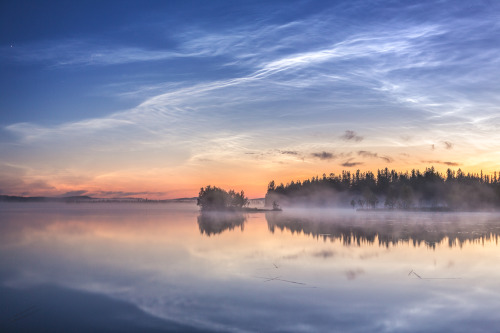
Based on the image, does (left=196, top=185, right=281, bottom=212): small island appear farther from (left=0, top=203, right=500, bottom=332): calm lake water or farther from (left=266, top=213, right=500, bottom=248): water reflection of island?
(left=0, top=203, right=500, bottom=332): calm lake water

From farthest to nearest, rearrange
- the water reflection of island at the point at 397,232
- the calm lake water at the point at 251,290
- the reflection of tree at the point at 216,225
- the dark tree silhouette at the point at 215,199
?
the dark tree silhouette at the point at 215,199 → the reflection of tree at the point at 216,225 → the water reflection of island at the point at 397,232 → the calm lake water at the point at 251,290

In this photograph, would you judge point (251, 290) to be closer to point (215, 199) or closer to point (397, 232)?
point (397, 232)

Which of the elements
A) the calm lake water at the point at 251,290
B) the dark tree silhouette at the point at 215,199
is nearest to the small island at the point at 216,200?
the dark tree silhouette at the point at 215,199

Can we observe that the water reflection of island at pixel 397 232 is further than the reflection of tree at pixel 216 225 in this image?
No

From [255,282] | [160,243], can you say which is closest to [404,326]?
[255,282]

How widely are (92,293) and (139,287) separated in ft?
6.55

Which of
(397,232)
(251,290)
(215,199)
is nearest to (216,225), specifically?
(397,232)

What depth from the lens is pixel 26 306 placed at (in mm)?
13891

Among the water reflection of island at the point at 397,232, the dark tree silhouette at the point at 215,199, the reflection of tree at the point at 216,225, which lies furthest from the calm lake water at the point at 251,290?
the dark tree silhouette at the point at 215,199

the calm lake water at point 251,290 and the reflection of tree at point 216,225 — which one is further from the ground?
the calm lake water at point 251,290

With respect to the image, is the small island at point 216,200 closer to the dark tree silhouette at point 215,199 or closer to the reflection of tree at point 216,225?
the dark tree silhouette at point 215,199

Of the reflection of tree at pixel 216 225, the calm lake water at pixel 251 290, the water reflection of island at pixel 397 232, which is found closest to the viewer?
the calm lake water at pixel 251 290

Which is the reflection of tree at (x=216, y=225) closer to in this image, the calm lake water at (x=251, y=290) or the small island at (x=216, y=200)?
the calm lake water at (x=251, y=290)

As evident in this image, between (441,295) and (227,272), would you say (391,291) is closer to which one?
(441,295)
